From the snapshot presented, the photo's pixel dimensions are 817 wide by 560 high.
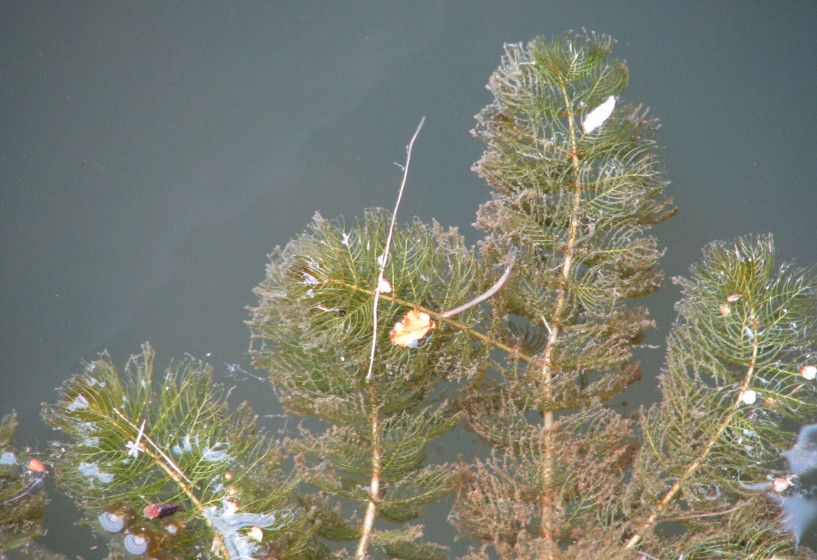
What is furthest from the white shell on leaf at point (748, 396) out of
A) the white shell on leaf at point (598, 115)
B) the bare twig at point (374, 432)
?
the bare twig at point (374, 432)

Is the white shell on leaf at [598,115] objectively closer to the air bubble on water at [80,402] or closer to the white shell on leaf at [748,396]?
the white shell on leaf at [748,396]

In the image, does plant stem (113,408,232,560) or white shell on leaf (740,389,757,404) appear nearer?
plant stem (113,408,232,560)

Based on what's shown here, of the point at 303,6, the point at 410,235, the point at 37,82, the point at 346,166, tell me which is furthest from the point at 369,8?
the point at 410,235

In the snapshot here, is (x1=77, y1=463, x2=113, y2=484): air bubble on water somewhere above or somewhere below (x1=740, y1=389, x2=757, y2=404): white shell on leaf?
above

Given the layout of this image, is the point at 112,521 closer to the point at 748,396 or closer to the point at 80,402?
the point at 80,402

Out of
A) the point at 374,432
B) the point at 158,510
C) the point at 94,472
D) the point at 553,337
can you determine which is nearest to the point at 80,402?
the point at 94,472

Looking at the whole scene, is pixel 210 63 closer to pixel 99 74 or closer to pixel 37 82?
pixel 99 74

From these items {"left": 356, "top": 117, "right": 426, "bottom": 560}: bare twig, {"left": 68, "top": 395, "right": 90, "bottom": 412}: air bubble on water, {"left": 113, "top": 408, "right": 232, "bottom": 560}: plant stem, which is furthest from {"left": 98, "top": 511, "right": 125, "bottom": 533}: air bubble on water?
{"left": 356, "top": 117, "right": 426, "bottom": 560}: bare twig

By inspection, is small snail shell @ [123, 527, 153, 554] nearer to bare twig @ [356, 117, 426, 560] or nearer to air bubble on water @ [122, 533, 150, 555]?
air bubble on water @ [122, 533, 150, 555]

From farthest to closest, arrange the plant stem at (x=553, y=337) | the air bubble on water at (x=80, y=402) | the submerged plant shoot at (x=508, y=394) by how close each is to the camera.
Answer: the plant stem at (x=553, y=337)
the submerged plant shoot at (x=508, y=394)
the air bubble on water at (x=80, y=402)
